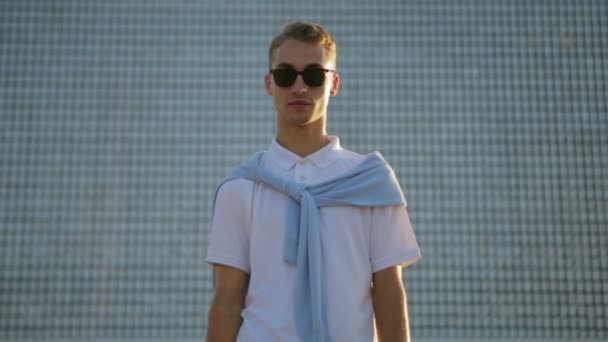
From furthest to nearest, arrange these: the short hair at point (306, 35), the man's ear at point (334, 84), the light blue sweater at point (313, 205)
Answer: the man's ear at point (334, 84)
the short hair at point (306, 35)
the light blue sweater at point (313, 205)

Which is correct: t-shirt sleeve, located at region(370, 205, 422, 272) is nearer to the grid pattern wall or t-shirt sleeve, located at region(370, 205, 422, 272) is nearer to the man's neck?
the man's neck

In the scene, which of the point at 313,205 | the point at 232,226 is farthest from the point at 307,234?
the point at 232,226

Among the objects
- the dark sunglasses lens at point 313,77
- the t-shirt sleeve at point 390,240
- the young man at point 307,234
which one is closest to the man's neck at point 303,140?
the young man at point 307,234

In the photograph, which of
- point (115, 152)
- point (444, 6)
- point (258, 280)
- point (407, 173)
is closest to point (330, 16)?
point (444, 6)

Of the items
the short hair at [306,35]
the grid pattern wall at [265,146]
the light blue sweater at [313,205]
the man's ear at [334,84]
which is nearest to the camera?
the light blue sweater at [313,205]

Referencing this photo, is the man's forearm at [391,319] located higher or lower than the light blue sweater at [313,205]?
lower

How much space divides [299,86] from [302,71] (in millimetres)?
36

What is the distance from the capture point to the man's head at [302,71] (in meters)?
1.56

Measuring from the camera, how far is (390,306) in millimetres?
1468

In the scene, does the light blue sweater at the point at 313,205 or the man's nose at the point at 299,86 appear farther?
the man's nose at the point at 299,86

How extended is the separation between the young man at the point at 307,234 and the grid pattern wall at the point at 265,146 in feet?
138

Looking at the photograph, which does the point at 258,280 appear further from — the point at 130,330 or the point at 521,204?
the point at 521,204

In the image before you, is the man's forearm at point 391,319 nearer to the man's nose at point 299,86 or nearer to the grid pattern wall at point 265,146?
the man's nose at point 299,86

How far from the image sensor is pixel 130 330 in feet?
143
